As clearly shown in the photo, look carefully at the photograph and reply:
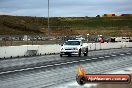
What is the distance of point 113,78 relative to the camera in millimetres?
11547

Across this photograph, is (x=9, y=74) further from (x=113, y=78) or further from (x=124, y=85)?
(x=113, y=78)

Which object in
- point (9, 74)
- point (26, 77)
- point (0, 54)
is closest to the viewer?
point (26, 77)

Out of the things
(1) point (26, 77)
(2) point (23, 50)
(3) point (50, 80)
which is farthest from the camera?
(2) point (23, 50)

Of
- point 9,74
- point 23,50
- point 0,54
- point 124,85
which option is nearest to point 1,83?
point 9,74

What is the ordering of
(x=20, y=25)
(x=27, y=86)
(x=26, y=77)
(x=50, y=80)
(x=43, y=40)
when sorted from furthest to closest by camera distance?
(x=20, y=25)
(x=43, y=40)
(x=26, y=77)
(x=50, y=80)
(x=27, y=86)

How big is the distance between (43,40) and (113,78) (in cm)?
5662

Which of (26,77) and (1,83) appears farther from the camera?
(26,77)

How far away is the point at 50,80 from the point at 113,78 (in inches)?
259

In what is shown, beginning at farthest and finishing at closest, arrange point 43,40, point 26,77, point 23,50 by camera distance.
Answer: point 43,40
point 23,50
point 26,77

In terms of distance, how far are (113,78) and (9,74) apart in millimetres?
9846

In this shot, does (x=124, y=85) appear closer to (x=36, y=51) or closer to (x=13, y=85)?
(x=13, y=85)

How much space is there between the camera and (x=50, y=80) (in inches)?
701

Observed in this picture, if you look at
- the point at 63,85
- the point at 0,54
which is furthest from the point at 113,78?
the point at 0,54

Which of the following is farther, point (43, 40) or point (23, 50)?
point (43, 40)
